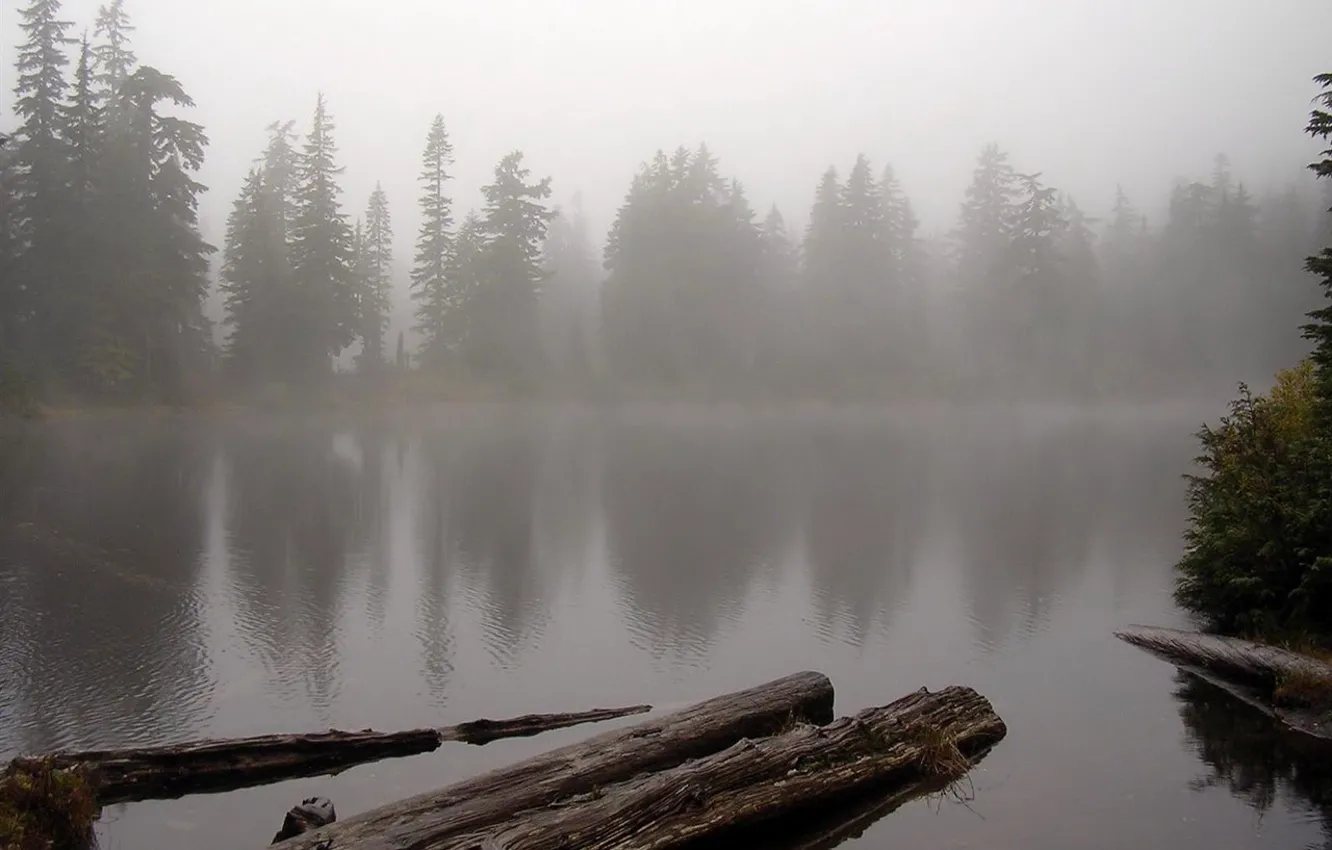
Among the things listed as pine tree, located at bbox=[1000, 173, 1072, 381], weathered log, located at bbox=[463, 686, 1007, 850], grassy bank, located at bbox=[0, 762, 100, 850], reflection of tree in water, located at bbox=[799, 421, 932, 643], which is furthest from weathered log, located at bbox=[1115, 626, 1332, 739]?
pine tree, located at bbox=[1000, 173, 1072, 381]

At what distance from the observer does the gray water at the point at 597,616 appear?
7.52 m

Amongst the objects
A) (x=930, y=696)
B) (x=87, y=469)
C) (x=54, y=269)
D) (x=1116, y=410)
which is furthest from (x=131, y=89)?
(x=1116, y=410)

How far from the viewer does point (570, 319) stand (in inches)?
2660

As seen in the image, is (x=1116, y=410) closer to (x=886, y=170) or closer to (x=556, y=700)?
(x=886, y=170)

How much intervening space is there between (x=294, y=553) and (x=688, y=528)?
776 cm

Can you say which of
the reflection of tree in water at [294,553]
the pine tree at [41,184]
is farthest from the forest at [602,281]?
the reflection of tree in water at [294,553]

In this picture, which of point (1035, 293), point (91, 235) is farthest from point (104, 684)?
point (1035, 293)

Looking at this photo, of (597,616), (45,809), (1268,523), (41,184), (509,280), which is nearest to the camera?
(45,809)

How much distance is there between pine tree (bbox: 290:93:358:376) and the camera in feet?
162

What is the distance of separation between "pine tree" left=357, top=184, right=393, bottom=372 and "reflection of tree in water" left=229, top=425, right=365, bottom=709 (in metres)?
24.9

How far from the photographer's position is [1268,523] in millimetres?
11945

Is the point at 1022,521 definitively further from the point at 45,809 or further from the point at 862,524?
the point at 45,809

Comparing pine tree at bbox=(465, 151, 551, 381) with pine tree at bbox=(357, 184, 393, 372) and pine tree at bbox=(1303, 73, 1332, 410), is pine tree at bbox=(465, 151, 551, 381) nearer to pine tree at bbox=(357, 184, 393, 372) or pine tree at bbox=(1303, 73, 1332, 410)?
pine tree at bbox=(357, 184, 393, 372)

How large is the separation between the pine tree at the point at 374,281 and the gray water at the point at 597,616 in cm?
2615
